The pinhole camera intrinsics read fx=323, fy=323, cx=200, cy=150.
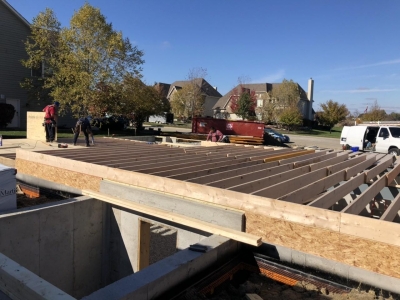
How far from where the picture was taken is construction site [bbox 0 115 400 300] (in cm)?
379

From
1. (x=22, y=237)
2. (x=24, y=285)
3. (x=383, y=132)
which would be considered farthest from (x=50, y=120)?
(x=383, y=132)

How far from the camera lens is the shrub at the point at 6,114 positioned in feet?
70.3

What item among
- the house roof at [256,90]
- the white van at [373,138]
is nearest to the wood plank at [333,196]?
the white van at [373,138]

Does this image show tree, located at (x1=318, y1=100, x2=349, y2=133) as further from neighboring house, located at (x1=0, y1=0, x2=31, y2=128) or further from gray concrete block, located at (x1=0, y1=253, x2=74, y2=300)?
gray concrete block, located at (x1=0, y1=253, x2=74, y2=300)

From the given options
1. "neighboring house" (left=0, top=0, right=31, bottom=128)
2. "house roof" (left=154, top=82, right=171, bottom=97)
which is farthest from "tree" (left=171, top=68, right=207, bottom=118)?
"neighboring house" (left=0, top=0, right=31, bottom=128)

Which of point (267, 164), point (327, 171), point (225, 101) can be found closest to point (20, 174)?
point (267, 164)

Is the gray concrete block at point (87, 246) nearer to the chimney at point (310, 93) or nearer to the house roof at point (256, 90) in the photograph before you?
the house roof at point (256, 90)

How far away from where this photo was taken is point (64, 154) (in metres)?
8.50

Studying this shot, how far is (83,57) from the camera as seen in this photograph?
22000 mm

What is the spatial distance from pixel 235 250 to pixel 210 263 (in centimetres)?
66

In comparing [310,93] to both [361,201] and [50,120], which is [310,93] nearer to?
[50,120]

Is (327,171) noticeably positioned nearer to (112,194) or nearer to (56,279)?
(112,194)

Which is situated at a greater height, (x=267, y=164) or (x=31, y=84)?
(x=31, y=84)

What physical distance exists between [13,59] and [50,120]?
13.5 metres
